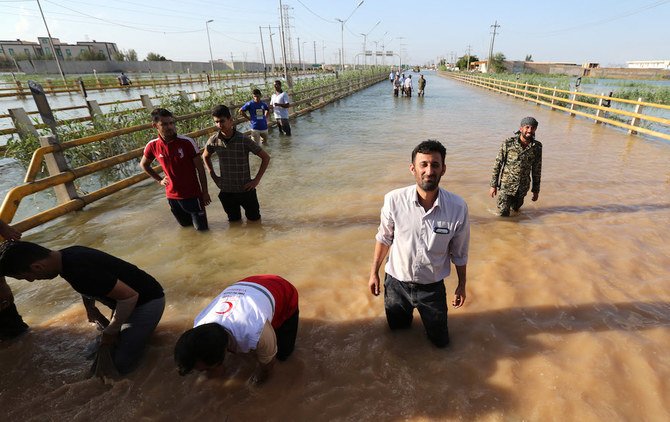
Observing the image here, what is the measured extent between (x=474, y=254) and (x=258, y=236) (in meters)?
2.83

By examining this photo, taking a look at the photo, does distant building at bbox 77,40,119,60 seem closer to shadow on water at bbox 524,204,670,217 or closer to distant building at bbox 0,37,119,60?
distant building at bbox 0,37,119,60

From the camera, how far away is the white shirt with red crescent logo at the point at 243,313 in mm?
2016

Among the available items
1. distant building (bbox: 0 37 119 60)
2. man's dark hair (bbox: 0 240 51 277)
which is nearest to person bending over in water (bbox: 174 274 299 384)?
man's dark hair (bbox: 0 240 51 277)

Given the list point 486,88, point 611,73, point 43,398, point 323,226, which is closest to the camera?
point 43,398

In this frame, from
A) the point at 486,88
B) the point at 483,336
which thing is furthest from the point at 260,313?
the point at 486,88

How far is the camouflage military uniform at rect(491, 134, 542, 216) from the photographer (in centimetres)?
465

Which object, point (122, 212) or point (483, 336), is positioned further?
point (122, 212)

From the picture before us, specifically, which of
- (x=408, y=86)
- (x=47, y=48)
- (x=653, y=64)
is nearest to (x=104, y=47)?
(x=47, y=48)

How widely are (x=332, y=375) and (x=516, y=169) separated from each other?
3788 millimetres

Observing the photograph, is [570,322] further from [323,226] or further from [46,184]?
[46,184]

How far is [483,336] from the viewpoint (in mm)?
2900

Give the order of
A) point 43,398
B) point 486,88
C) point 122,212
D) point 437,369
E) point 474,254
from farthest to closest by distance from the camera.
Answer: point 486,88
point 122,212
point 474,254
point 437,369
point 43,398

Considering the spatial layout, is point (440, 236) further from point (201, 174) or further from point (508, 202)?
→ point (508, 202)

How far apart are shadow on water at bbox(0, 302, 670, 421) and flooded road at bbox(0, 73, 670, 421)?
0.01 m
